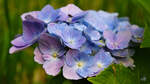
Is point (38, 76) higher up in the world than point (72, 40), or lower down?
lower down

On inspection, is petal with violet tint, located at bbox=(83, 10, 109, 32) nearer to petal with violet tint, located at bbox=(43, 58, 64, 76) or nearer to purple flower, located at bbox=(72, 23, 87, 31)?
purple flower, located at bbox=(72, 23, 87, 31)

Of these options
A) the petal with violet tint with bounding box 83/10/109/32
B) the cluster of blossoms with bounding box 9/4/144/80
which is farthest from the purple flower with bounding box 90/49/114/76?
the petal with violet tint with bounding box 83/10/109/32

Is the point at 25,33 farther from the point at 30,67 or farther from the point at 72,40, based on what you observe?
the point at 30,67

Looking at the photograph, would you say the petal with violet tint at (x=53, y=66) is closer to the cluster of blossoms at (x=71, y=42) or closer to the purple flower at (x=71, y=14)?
the cluster of blossoms at (x=71, y=42)

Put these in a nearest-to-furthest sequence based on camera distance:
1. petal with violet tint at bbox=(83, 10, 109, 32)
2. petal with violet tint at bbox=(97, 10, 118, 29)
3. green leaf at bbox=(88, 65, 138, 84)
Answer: green leaf at bbox=(88, 65, 138, 84), petal with violet tint at bbox=(83, 10, 109, 32), petal with violet tint at bbox=(97, 10, 118, 29)

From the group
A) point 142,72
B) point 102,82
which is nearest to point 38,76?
point 142,72

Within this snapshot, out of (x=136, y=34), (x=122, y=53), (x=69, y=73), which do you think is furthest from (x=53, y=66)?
(x=136, y=34)

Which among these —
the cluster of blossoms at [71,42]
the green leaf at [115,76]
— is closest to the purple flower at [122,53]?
the cluster of blossoms at [71,42]
